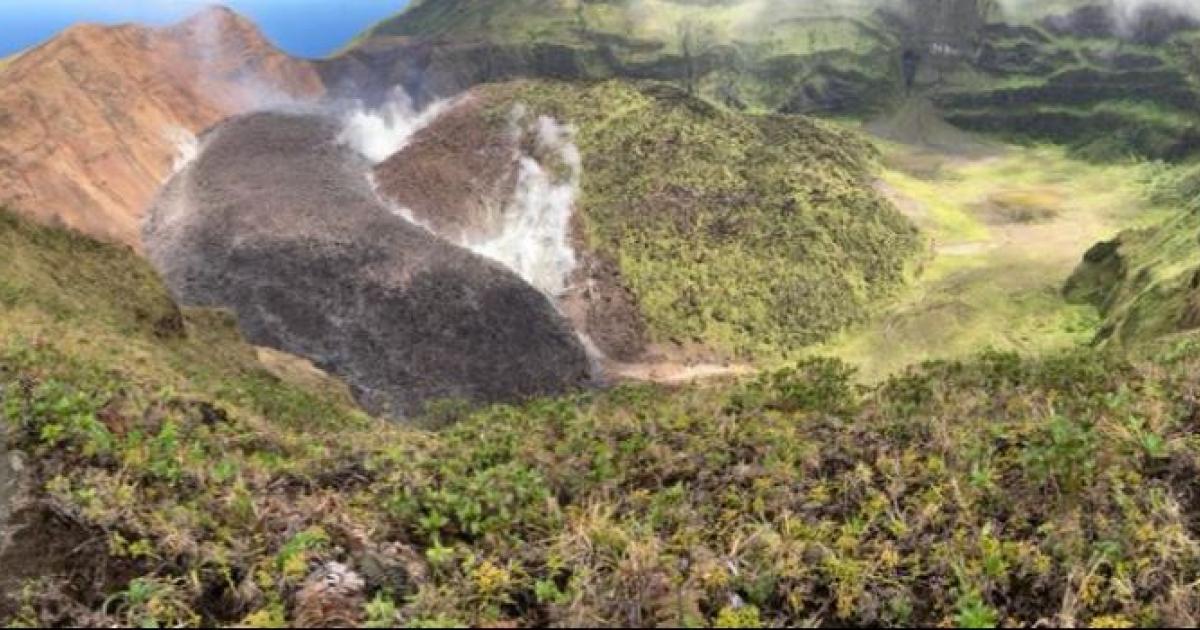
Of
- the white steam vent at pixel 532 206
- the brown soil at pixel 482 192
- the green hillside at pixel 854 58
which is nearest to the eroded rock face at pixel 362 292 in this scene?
the brown soil at pixel 482 192

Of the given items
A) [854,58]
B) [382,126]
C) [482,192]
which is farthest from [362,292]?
[854,58]

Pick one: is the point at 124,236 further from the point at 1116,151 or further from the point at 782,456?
the point at 1116,151

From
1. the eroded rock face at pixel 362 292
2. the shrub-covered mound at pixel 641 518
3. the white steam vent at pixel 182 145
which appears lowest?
the eroded rock face at pixel 362 292

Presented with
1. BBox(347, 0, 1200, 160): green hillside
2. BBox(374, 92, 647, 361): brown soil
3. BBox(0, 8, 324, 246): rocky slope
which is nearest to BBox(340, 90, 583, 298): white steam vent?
BBox(374, 92, 647, 361): brown soil

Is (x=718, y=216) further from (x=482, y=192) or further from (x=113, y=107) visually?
(x=113, y=107)

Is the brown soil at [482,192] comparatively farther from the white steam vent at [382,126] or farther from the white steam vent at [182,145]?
the white steam vent at [182,145]
